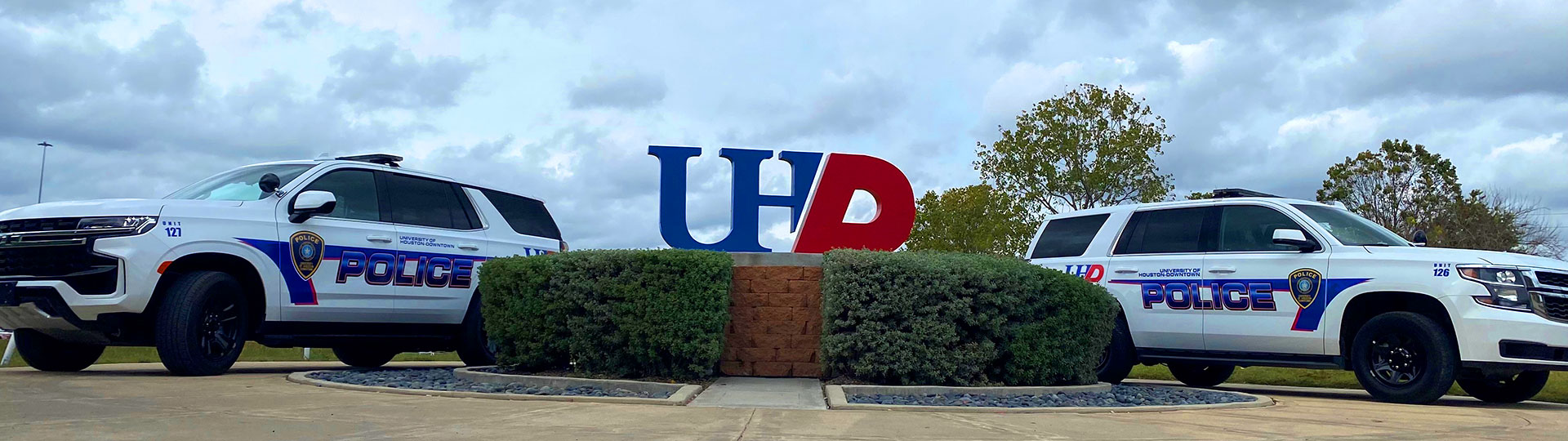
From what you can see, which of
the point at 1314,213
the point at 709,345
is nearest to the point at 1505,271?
the point at 1314,213

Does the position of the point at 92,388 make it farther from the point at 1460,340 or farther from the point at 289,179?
the point at 1460,340

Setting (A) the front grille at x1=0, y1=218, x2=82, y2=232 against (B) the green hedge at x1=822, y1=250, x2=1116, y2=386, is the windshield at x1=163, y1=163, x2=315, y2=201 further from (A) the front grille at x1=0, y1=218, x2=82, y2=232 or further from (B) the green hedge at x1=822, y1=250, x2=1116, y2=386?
(B) the green hedge at x1=822, y1=250, x2=1116, y2=386

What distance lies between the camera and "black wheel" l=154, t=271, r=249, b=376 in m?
9.09

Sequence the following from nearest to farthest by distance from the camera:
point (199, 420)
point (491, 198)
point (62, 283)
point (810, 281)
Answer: point (199, 420)
point (62, 283)
point (810, 281)
point (491, 198)

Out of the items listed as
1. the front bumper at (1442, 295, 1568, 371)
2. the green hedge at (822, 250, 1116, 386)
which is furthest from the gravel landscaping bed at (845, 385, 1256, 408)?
the front bumper at (1442, 295, 1568, 371)

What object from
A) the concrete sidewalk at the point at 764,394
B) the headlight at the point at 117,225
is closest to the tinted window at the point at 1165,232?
the concrete sidewalk at the point at 764,394

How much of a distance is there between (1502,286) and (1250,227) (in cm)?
219

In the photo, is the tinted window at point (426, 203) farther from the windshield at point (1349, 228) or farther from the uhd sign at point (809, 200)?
the windshield at point (1349, 228)

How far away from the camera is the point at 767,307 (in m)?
10.3

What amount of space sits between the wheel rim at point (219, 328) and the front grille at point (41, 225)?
114 centimetres

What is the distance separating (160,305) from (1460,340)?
1024 centimetres

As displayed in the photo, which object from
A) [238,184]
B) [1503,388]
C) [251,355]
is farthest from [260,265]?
[1503,388]

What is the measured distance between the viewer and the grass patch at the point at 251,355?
14.2 meters

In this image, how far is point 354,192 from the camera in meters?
10.8
